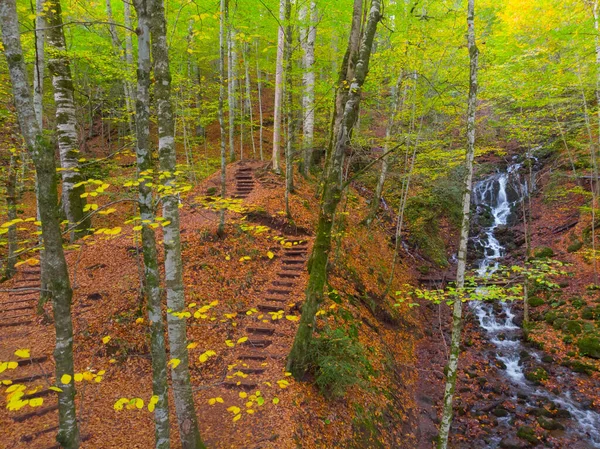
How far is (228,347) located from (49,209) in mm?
5173

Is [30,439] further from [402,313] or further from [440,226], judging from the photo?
[440,226]

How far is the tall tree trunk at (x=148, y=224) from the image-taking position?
372 cm

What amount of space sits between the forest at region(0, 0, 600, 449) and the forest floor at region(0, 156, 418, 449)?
5 cm

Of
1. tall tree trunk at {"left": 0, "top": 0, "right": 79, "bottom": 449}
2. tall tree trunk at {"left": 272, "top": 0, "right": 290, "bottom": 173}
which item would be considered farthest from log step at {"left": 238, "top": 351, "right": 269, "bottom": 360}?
tall tree trunk at {"left": 272, "top": 0, "right": 290, "bottom": 173}

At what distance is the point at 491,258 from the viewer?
16938mm

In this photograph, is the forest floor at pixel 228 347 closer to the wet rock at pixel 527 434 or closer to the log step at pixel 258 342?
the log step at pixel 258 342

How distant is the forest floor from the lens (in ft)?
17.1

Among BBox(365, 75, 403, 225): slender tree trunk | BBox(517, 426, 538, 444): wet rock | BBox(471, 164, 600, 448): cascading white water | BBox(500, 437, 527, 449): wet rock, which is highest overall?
BBox(365, 75, 403, 225): slender tree trunk

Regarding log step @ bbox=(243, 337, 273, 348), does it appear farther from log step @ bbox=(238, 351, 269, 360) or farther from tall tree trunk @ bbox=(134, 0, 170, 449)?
tall tree trunk @ bbox=(134, 0, 170, 449)

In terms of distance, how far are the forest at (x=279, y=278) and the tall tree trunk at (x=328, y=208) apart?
0.04 metres

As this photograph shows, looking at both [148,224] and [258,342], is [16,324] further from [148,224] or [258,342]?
[148,224]

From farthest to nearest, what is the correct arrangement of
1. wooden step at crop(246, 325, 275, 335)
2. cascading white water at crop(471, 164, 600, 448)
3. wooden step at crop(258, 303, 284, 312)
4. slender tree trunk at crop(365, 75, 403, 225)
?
1. slender tree trunk at crop(365, 75, 403, 225)
2. cascading white water at crop(471, 164, 600, 448)
3. wooden step at crop(258, 303, 284, 312)
4. wooden step at crop(246, 325, 275, 335)

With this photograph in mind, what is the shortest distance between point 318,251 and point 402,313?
744cm

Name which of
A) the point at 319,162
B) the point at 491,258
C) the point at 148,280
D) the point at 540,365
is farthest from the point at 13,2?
the point at 491,258
